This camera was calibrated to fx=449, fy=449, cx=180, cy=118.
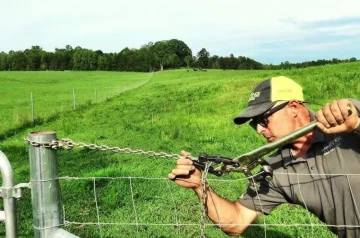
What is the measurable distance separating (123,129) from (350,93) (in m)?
8.48

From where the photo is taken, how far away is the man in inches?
101

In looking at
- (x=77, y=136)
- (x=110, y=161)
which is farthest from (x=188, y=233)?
(x=77, y=136)

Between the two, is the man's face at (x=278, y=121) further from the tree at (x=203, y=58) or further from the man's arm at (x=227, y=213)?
the tree at (x=203, y=58)

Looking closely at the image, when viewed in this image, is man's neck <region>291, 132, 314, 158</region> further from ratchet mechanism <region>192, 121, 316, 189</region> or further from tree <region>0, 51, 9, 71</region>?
tree <region>0, 51, 9, 71</region>

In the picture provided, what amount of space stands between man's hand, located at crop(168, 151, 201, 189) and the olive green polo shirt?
549 mm

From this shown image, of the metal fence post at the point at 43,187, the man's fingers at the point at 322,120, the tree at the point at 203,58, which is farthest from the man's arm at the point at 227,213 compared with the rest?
the tree at the point at 203,58

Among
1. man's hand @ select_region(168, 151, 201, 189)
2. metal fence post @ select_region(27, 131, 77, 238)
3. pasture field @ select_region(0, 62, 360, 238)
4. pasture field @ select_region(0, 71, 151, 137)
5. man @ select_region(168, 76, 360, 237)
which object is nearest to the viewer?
metal fence post @ select_region(27, 131, 77, 238)

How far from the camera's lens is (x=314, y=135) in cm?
271

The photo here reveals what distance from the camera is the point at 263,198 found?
9.88 ft

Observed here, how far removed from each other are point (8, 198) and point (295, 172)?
1692mm

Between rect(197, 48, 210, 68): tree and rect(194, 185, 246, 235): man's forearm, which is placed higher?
rect(197, 48, 210, 68): tree

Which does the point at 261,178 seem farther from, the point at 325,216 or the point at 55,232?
the point at 55,232

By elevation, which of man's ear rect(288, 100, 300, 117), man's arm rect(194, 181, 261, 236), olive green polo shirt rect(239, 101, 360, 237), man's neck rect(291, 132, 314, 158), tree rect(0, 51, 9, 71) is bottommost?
man's arm rect(194, 181, 261, 236)

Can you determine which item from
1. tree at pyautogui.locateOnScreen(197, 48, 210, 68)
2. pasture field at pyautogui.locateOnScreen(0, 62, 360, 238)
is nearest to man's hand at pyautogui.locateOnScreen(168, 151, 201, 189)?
pasture field at pyautogui.locateOnScreen(0, 62, 360, 238)
